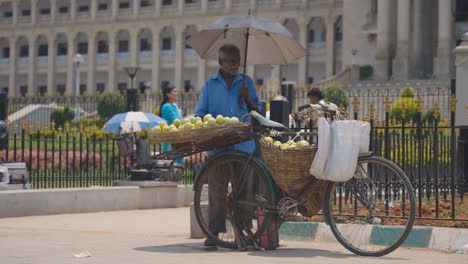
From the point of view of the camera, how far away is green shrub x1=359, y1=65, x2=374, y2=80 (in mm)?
39531

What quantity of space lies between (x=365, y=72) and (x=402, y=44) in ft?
7.91

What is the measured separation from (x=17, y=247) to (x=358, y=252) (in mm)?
2680

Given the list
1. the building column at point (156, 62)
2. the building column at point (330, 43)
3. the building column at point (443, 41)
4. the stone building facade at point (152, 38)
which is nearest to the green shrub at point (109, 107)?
the stone building facade at point (152, 38)

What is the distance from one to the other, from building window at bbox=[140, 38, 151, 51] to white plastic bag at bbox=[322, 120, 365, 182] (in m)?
56.0

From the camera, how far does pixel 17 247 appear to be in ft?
20.6

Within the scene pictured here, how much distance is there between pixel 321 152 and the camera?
19.0ft

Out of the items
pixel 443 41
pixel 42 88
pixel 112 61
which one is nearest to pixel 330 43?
pixel 443 41

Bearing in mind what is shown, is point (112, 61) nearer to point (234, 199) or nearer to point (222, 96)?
point (222, 96)

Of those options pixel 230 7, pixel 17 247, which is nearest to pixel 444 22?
pixel 230 7

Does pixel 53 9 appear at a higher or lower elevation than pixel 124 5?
lower

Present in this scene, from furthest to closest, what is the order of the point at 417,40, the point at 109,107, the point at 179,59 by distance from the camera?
the point at 179,59, the point at 417,40, the point at 109,107

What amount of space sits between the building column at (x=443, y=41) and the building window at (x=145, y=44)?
91.6 ft

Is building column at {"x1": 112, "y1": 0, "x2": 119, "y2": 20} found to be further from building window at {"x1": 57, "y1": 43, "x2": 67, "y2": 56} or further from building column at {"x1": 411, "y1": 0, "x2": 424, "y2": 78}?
building column at {"x1": 411, "y1": 0, "x2": 424, "y2": 78}

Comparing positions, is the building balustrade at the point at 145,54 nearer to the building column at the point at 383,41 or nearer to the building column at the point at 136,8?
the building column at the point at 136,8
